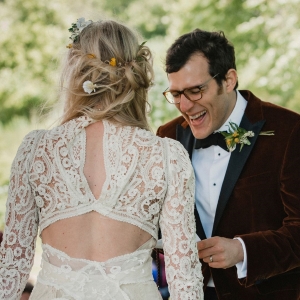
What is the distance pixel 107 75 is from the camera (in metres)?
2.26

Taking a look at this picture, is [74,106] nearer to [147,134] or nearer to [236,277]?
[147,134]

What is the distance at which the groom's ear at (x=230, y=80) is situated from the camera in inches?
138

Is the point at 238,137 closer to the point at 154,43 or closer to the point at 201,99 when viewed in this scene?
the point at 201,99

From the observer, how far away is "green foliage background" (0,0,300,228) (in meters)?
8.04

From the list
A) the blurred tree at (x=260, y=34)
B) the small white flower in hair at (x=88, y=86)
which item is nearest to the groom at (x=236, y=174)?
the small white flower in hair at (x=88, y=86)

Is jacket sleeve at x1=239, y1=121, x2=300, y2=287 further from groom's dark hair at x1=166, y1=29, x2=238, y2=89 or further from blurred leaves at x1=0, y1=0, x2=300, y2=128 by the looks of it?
blurred leaves at x1=0, y1=0, x2=300, y2=128

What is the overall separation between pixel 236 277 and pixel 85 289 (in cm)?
125

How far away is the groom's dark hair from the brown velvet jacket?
0.45 m

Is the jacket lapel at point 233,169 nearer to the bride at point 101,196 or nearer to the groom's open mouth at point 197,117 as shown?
the groom's open mouth at point 197,117

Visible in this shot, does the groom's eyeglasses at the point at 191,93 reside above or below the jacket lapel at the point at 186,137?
above

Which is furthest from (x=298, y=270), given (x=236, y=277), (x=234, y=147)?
(x=234, y=147)

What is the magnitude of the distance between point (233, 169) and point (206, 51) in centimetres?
75

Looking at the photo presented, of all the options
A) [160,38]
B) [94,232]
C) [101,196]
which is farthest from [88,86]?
[160,38]

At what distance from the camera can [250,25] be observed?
8.46m
